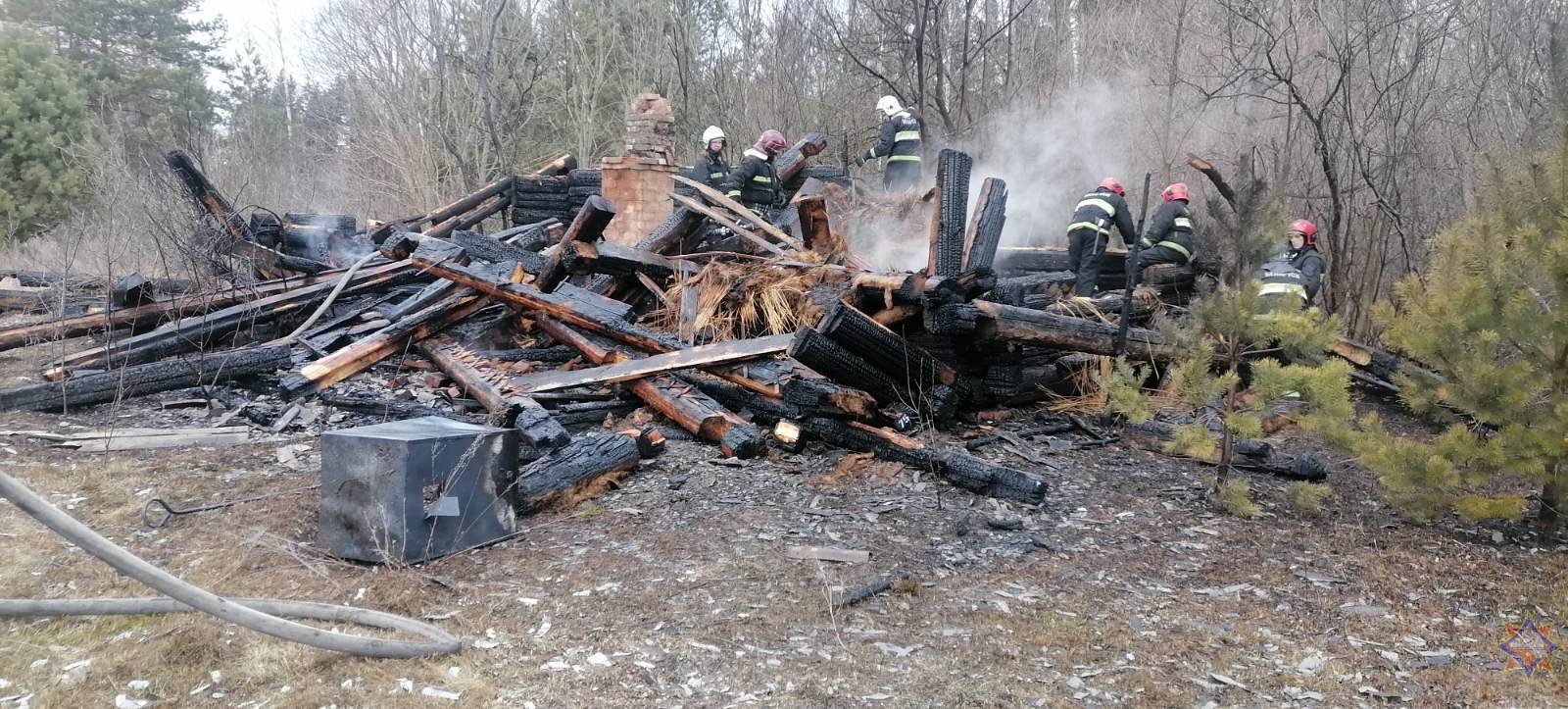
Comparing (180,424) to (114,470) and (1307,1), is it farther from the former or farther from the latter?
(1307,1)

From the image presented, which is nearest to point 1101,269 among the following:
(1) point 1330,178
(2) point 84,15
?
(1) point 1330,178

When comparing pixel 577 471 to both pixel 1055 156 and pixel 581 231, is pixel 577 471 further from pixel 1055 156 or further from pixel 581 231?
pixel 1055 156

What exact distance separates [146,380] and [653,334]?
4202 millimetres

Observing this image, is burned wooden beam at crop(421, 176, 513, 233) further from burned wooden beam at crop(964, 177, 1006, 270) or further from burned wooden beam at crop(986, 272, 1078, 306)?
burned wooden beam at crop(964, 177, 1006, 270)

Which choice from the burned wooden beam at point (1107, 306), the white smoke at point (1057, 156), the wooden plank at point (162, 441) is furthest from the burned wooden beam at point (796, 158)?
the wooden plank at point (162, 441)

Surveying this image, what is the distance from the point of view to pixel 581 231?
26.8 feet

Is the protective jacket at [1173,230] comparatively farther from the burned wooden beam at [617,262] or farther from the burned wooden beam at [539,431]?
the burned wooden beam at [539,431]

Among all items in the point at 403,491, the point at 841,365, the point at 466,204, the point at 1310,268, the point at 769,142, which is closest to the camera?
the point at 403,491

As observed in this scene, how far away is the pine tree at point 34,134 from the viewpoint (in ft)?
70.8

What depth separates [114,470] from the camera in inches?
239

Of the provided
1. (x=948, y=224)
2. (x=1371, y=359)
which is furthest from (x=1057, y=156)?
(x=948, y=224)

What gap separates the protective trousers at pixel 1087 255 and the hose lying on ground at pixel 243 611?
808 centimetres

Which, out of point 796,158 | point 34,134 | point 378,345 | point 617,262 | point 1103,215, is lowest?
point 378,345

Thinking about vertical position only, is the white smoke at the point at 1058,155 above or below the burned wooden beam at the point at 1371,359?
above
